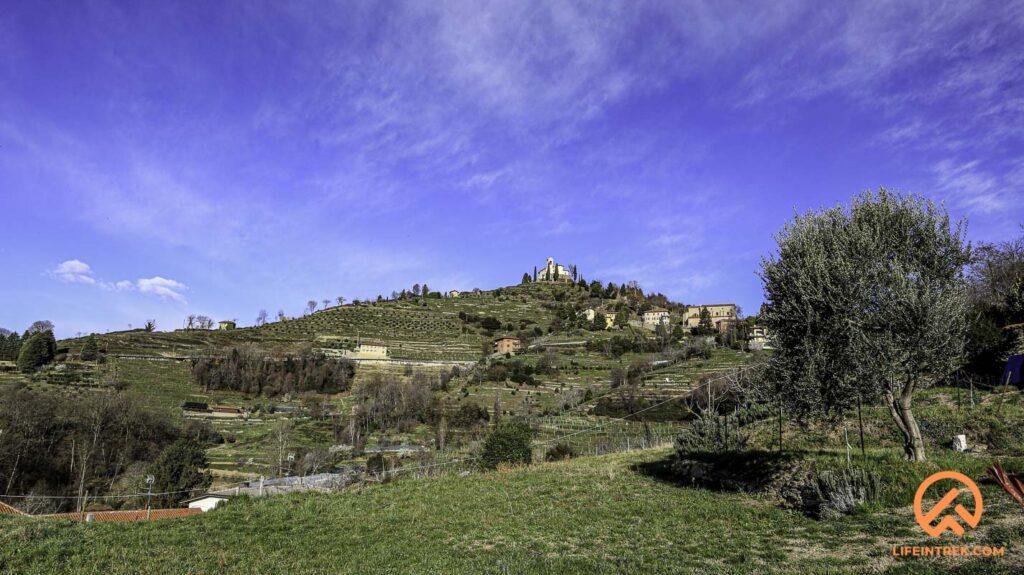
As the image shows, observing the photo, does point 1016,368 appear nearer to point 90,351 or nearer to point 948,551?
point 948,551

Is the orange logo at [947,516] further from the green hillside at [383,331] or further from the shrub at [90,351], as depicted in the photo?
the shrub at [90,351]

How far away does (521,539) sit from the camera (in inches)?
534

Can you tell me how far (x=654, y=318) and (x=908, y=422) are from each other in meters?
156

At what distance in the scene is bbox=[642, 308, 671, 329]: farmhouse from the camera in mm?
162750

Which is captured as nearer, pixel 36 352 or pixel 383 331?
pixel 36 352

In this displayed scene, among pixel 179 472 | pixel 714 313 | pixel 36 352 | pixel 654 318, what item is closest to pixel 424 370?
pixel 179 472

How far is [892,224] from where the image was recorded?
654 inches

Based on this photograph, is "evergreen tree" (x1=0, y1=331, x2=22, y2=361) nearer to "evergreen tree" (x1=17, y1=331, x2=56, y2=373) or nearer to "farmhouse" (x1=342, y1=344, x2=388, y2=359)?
"evergreen tree" (x1=17, y1=331, x2=56, y2=373)

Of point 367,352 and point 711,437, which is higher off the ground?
point 367,352

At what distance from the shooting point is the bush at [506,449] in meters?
36.4

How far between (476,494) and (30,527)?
13.7 metres

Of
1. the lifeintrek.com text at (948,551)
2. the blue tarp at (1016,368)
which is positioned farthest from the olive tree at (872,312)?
the blue tarp at (1016,368)

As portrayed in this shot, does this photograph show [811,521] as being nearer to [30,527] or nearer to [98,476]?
[30,527]

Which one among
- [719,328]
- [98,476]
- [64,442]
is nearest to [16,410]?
[64,442]
